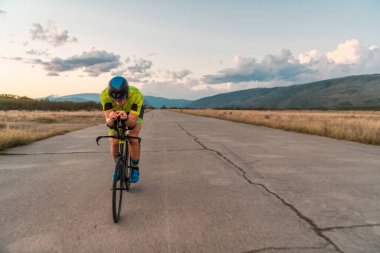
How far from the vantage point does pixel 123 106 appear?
4.77 meters

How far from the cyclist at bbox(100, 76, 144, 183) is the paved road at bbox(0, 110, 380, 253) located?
743 millimetres

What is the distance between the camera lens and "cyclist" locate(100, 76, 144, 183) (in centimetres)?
411

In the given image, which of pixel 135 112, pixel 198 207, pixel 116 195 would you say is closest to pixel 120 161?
pixel 116 195

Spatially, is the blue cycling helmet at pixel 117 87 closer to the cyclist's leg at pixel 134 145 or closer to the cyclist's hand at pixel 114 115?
the cyclist's hand at pixel 114 115

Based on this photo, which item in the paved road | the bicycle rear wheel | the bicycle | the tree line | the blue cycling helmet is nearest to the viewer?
the paved road

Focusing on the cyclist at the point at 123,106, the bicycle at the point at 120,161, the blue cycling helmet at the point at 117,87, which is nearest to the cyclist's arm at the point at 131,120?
the cyclist at the point at 123,106

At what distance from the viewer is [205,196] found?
197 inches

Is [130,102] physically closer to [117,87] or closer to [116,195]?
[117,87]

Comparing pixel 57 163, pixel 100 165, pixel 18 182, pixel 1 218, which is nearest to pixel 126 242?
pixel 1 218

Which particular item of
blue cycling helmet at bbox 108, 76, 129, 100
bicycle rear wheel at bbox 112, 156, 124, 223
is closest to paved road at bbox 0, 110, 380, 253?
bicycle rear wheel at bbox 112, 156, 124, 223

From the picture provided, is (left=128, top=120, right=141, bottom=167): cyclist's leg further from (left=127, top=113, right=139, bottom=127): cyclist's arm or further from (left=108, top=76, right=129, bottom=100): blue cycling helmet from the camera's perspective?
(left=108, top=76, right=129, bottom=100): blue cycling helmet

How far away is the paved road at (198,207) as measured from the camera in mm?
3301

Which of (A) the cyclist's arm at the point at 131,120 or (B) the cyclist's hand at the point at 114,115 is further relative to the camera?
(A) the cyclist's arm at the point at 131,120

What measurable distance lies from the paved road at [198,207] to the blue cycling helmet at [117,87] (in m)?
1.65
